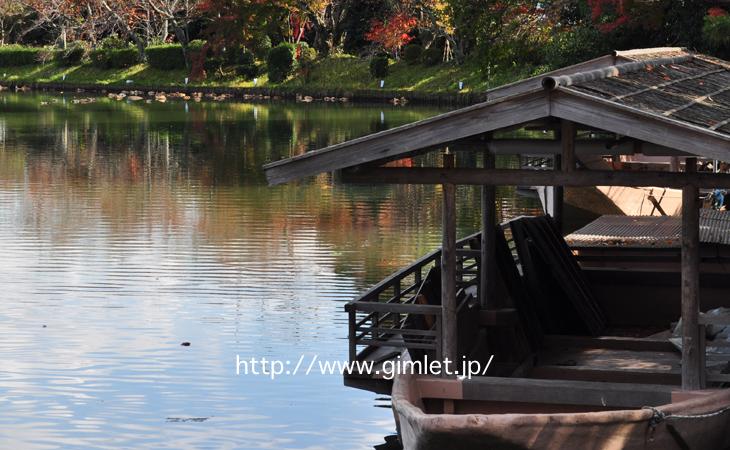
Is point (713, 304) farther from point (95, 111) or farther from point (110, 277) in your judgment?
point (95, 111)

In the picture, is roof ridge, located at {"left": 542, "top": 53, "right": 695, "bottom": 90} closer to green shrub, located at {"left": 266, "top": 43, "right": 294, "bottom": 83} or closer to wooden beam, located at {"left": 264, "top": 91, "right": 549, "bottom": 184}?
wooden beam, located at {"left": 264, "top": 91, "right": 549, "bottom": 184}

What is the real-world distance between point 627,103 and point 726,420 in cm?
195

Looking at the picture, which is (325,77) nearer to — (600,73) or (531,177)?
(600,73)

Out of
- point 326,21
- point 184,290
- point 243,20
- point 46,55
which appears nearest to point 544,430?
point 184,290

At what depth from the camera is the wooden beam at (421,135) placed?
316 inches

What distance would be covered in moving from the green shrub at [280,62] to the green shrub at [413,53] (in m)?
5.68

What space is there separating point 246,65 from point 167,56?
515cm

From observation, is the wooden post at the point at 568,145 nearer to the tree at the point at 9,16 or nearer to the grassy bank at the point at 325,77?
the grassy bank at the point at 325,77

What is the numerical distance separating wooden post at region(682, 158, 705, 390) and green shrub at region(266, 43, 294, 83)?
5591cm

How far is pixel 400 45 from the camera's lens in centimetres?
6047

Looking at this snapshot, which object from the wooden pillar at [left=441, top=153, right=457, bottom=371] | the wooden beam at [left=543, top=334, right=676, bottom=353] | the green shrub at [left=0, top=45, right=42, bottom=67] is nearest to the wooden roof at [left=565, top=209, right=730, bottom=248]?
the wooden beam at [left=543, top=334, right=676, bottom=353]

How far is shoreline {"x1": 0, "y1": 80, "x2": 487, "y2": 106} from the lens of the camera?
5522 cm

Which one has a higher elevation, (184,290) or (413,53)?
(413,53)

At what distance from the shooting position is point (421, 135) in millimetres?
8367
